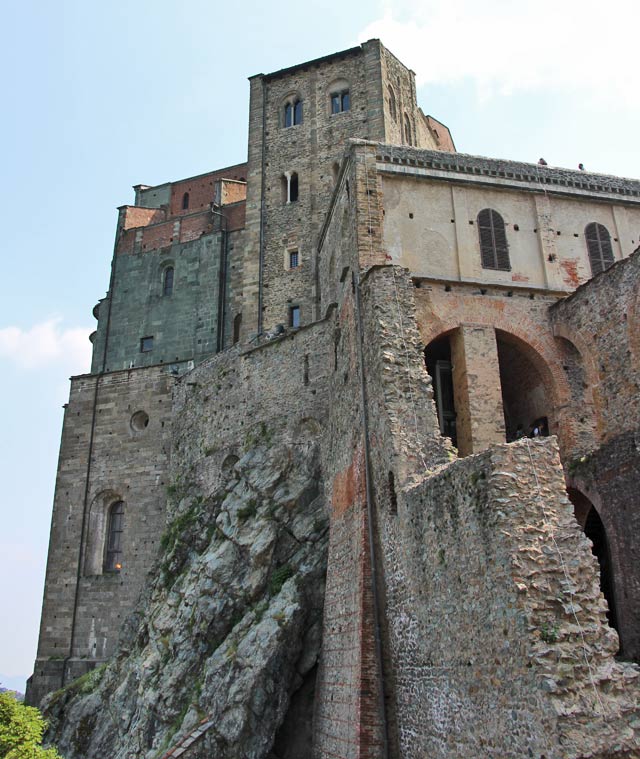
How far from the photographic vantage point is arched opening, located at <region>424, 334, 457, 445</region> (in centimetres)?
1928

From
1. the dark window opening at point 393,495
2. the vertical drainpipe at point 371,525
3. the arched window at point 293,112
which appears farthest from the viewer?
the arched window at point 293,112

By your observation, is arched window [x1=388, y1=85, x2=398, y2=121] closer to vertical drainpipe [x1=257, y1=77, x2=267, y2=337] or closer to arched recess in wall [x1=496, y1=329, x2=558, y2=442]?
vertical drainpipe [x1=257, y1=77, x2=267, y2=337]

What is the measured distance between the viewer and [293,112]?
3416 centimetres

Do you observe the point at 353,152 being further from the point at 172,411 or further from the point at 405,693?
the point at 405,693

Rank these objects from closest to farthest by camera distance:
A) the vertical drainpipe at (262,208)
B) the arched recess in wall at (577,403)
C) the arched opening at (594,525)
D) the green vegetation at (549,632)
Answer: the green vegetation at (549,632)
the arched opening at (594,525)
the arched recess in wall at (577,403)
the vertical drainpipe at (262,208)

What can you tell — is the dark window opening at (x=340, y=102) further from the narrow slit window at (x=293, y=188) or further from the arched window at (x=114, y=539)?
the arched window at (x=114, y=539)

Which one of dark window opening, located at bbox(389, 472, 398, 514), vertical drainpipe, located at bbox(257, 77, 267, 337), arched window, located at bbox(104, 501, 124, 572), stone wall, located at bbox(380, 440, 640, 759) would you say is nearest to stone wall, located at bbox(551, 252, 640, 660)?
stone wall, located at bbox(380, 440, 640, 759)

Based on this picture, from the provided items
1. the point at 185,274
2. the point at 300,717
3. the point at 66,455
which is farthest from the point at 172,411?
the point at 300,717

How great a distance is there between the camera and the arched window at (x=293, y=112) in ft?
111

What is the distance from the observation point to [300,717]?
653 inches

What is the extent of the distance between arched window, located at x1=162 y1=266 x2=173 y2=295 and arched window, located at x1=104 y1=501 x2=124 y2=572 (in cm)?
1084

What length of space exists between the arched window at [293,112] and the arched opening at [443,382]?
57.9ft

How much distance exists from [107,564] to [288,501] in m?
10.5

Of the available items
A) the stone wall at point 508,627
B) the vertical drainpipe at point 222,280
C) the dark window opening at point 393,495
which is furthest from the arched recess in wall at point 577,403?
the vertical drainpipe at point 222,280
